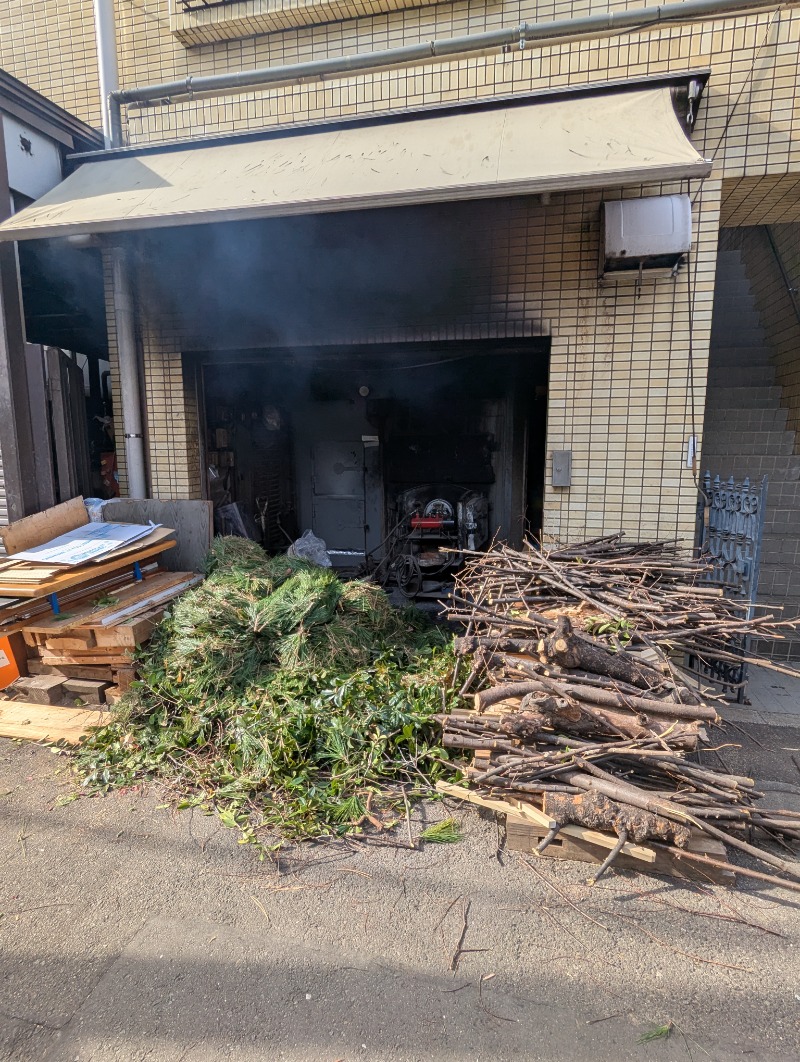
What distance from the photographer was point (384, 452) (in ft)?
28.3

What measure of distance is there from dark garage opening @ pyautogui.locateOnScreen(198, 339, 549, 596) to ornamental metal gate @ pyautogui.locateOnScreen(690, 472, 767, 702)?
267 cm

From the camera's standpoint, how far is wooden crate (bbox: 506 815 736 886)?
110 inches

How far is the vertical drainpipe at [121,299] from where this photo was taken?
5801 mm

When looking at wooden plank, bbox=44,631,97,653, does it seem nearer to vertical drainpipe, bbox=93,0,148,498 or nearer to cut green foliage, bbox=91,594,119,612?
cut green foliage, bbox=91,594,119,612

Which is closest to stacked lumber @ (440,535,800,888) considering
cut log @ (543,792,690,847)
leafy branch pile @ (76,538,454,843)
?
cut log @ (543,792,690,847)

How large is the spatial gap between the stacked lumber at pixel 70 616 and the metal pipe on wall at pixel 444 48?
4576 mm

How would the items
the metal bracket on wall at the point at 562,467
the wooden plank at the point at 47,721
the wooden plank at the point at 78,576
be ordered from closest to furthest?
the wooden plank at the point at 47,721 → the wooden plank at the point at 78,576 → the metal bracket on wall at the point at 562,467

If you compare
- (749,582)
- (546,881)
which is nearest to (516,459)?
(749,582)

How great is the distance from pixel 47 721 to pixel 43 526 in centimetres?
204

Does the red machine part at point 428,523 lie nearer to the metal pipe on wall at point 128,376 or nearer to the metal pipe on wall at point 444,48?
the metal pipe on wall at point 128,376

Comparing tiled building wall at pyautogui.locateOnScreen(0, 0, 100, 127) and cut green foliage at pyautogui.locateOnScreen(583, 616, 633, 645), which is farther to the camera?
tiled building wall at pyautogui.locateOnScreen(0, 0, 100, 127)

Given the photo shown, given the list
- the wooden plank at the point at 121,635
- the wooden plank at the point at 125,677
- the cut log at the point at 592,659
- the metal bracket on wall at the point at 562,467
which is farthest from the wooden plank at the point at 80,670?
the metal bracket on wall at the point at 562,467

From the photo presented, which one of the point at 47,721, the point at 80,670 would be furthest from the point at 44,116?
the point at 47,721

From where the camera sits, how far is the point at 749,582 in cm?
451
